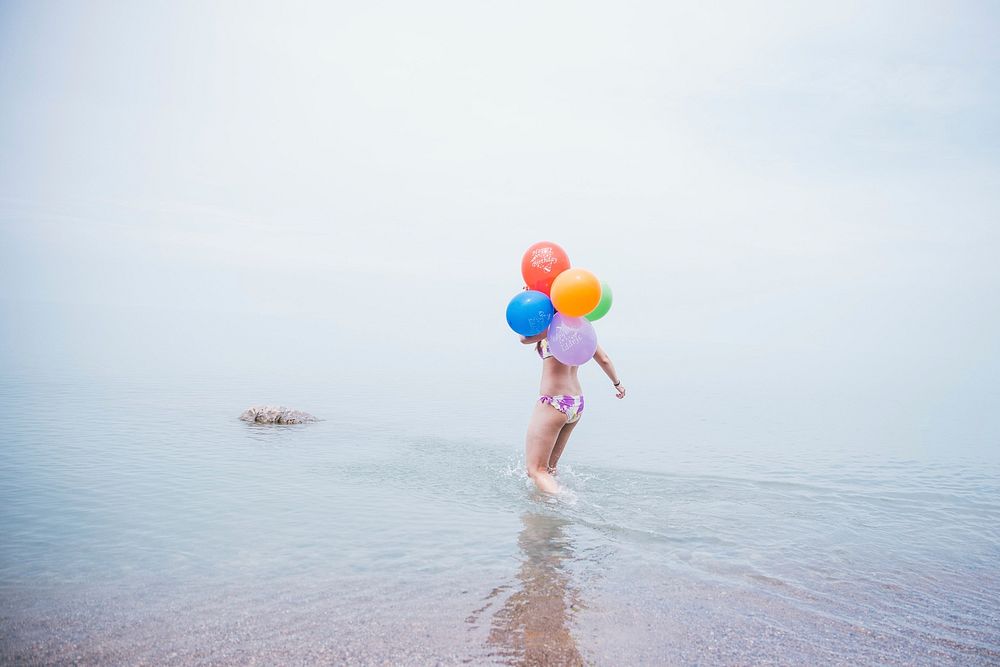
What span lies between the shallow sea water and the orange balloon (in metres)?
2.61

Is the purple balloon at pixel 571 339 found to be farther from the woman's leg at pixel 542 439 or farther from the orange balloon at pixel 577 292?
the woman's leg at pixel 542 439

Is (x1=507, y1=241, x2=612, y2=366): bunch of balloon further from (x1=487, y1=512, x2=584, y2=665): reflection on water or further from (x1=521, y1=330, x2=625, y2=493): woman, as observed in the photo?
(x1=487, y1=512, x2=584, y2=665): reflection on water

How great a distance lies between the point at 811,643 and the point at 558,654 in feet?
6.43

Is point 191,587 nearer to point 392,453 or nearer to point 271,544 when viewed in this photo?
point 271,544

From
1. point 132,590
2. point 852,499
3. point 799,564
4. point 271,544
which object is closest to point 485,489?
point 271,544

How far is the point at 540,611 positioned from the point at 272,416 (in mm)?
9808

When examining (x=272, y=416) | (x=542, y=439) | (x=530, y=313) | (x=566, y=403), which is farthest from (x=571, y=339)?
(x=272, y=416)

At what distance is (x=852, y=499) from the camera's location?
9.37 meters

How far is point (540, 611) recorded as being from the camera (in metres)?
4.92

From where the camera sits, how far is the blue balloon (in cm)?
822

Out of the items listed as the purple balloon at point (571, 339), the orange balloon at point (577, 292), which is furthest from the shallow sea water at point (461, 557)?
the orange balloon at point (577, 292)

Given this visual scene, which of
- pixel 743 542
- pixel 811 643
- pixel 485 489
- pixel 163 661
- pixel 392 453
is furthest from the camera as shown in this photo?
pixel 392 453

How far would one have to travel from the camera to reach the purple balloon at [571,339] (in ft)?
26.6

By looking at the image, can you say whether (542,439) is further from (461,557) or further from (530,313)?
(461,557)
